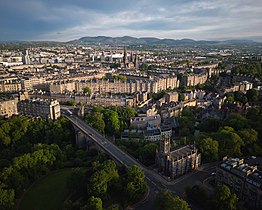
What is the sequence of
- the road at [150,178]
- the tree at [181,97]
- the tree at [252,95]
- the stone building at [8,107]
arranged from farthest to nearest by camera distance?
the tree at [181,97]
the tree at [252,95]
the stone building at [8,107]
the road at [150,178]

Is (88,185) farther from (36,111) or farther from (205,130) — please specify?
(36,111)

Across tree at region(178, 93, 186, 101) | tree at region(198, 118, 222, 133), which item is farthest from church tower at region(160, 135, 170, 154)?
tree at region(178, 93, 186, 101)

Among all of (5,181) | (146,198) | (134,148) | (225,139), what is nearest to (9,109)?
(5,181)

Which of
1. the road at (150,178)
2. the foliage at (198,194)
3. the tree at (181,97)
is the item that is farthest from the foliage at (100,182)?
the tree at (181,97)

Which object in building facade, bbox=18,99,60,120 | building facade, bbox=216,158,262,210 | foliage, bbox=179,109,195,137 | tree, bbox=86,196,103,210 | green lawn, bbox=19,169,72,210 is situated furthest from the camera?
building facade, bbox=18,99,60,120

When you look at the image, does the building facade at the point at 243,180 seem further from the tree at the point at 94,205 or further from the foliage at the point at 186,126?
the foliage at the point at 186,126

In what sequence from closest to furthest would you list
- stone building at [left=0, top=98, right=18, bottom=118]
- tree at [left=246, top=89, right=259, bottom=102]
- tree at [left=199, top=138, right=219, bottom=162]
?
1. tree at [left=199, top=138, right=219, bottom=162]
2. stone building at [left=0, top=98, right=18, bottom=118]
3. tree at [left=246, top=89, right=259, bottom=102]

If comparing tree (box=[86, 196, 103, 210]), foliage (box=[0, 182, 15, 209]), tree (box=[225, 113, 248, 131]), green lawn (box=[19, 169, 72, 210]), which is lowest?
green lawn (box=[19, 169, 72, 210])

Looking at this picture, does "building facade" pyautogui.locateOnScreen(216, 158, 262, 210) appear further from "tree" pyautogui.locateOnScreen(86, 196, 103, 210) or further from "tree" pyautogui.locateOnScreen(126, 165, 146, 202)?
"tree" pyautogui.locateOnScreen(86, 196, 103, 210)
